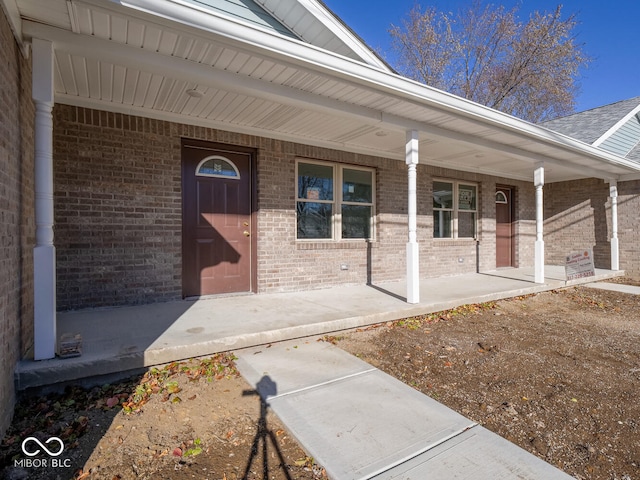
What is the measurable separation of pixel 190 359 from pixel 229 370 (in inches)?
16.8

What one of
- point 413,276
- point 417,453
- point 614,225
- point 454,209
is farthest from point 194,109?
point 614,225

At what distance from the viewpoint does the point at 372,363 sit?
11.4 ft

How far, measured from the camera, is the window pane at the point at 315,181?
21.1 ft

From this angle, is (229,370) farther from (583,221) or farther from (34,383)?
(583,221)

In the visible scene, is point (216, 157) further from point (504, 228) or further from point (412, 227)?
point (504, 228)

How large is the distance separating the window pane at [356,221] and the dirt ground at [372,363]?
9.82ft

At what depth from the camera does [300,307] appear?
4.95 metres

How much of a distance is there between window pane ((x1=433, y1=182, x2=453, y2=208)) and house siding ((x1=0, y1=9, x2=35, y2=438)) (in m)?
7.49

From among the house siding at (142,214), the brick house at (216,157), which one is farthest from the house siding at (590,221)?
the house siding at (142,214)

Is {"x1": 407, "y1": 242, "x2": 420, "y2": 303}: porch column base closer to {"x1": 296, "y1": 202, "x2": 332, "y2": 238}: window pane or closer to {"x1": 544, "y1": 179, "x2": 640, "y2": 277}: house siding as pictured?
{"x1": 296, "y1": 202, "x2": 332, "y2": 238}: window pane

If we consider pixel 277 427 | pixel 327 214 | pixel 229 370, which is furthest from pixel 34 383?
pixel 327 214

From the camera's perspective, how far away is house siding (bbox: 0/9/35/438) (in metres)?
2.41

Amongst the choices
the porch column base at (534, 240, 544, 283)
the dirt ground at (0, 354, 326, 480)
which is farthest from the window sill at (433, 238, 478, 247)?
the dirt ground at (0, 354, 326, 480)

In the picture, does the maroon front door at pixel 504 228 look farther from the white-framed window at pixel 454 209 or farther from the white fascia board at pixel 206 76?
the white fascia board at pixel 206 76
